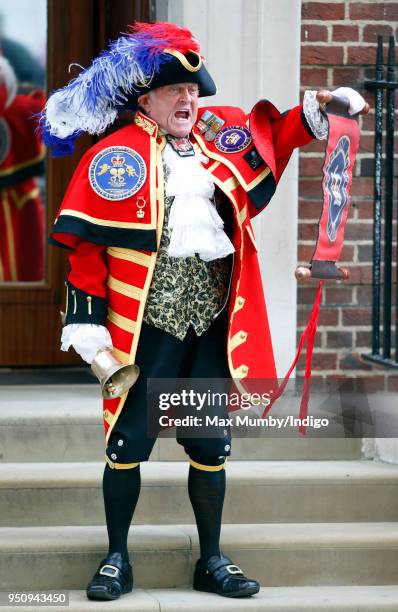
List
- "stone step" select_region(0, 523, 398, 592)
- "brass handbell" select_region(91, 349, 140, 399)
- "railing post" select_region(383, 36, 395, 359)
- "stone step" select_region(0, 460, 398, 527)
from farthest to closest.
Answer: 1. "railing post" select_region(383, 36, 395, 359)
2. "stone step" select_region(0, 460, 398, 527)
3. "stone step" select_region(0, 523, 398, 592)
4. "brass handbell" select_region(91, 349, 140, 399)

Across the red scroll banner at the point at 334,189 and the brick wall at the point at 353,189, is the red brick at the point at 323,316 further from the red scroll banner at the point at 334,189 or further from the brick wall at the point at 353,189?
the red scroll banner at the point at 334,189

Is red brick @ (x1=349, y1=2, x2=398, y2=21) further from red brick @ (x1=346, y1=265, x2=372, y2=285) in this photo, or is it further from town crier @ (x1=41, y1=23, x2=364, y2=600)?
town crier @ (x1=41, y1=23, x2=364, y2=600)

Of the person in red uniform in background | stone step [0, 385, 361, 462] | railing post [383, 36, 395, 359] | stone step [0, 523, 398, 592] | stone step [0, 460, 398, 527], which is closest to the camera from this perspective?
stone step [0, 523, 398, 592]


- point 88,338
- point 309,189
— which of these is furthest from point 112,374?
point 309,189

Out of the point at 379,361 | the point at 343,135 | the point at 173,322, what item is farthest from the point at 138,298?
the point at 379,361

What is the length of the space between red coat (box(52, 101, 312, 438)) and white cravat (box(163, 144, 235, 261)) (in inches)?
1.8

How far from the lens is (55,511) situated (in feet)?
15.9

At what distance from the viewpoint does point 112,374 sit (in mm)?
4148

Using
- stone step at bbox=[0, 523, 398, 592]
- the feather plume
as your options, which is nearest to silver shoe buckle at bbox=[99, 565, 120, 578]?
stone step at bbox=[0, 523, 398, 592]

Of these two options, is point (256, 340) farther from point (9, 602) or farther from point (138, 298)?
point (9, 602)

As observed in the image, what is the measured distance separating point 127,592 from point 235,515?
70cm

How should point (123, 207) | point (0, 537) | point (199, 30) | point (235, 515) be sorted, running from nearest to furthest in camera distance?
point (123, 207), point (0, 537), point (235, 515), point (199, 30)

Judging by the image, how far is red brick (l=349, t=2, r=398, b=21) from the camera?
5.71 m

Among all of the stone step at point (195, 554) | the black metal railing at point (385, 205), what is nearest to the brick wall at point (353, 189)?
the black metal railing at point (385, 205)
